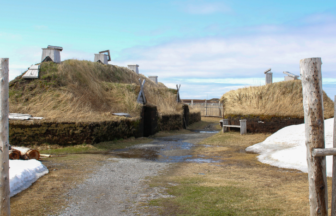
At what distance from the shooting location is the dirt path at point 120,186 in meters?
5.98

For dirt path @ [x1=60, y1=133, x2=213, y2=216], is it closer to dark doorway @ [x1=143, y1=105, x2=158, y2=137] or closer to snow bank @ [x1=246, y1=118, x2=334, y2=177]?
snow bank @ [x1=246, y1=118, x2=334, y2=177]

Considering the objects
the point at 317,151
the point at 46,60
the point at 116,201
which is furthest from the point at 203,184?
the point at 46,60

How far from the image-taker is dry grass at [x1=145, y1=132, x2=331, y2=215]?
18.8 feet

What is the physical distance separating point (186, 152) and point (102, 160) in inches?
160

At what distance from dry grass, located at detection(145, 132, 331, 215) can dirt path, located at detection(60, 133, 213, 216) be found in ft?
1.49

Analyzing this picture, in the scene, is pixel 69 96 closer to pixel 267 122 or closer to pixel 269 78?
pixel 267 122

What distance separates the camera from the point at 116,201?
6383 mm

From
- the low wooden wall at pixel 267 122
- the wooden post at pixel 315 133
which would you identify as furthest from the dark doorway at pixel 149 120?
the wooden post at pixel 315 133

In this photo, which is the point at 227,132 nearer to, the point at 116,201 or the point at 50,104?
the point at 50,104

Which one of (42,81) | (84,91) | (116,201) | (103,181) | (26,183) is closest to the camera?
(116,201)

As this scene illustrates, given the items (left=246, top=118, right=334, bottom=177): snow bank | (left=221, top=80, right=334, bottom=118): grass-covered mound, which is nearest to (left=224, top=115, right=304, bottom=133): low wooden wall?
(left=221, top=80, right=334, bottom=118): grass-covered mound

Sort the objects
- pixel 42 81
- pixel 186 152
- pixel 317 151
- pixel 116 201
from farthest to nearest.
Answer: pixel 42 81, pixel 186 152, pixel 116 201, pixel 317 151

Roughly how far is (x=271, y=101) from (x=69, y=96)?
12.4m

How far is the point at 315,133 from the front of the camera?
4906mm
